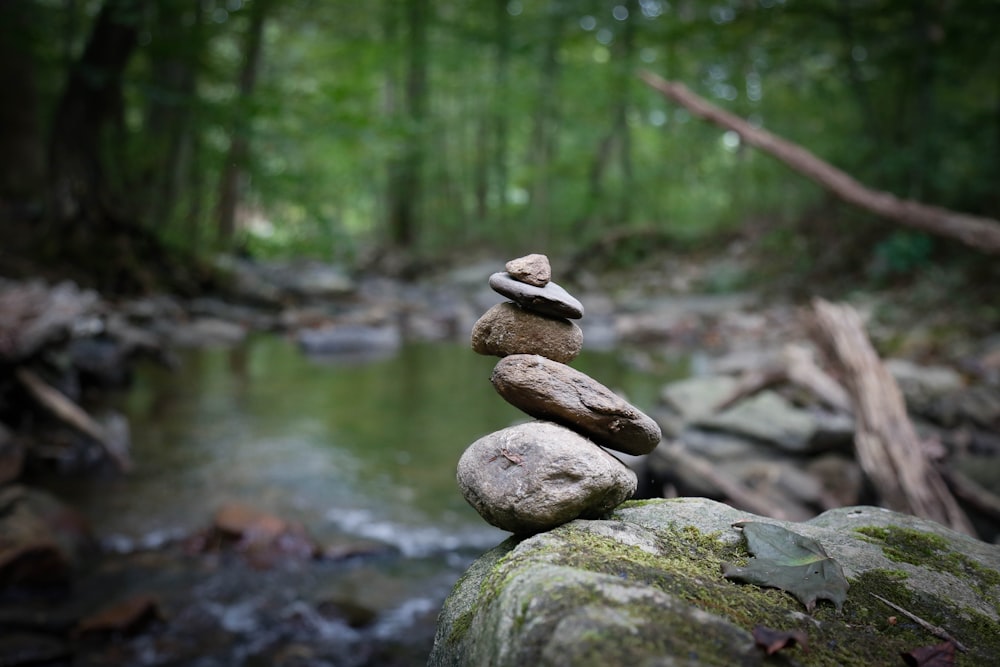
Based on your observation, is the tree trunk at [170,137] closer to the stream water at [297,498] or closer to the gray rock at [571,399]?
the stream water at [297,498]

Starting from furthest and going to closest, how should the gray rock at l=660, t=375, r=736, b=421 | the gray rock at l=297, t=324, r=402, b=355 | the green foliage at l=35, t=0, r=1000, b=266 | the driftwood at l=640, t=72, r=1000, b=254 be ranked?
the gray rock at l=297, t=324, r=402, b=355 < the green foliage at l=35, t=0, r=1000, b=266 < the driftwood at l=640, t=72, r=1000, b=254 < the gray rock at l=660, t=375, r=736, b=421

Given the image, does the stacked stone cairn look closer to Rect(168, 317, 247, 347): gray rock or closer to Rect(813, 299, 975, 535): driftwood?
Rect(813, 299, 975, 535): driftwood

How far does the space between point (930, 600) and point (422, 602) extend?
Result: 3.37 m

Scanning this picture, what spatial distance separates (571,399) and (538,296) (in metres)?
0.33

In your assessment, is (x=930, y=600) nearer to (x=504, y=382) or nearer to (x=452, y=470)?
(x=504, y=382)

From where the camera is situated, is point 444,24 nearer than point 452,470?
No

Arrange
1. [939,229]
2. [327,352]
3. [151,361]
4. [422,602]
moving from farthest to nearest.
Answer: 1. [327,352]
2. [151,361]
3. [939,229]
4. [422,602]

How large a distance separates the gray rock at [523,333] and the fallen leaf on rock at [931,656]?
1238 mm

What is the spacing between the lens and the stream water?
4.13m

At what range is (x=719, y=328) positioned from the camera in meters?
13.8

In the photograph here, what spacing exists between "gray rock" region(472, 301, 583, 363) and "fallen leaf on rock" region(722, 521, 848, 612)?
0.81m

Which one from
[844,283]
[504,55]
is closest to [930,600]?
[844,283]

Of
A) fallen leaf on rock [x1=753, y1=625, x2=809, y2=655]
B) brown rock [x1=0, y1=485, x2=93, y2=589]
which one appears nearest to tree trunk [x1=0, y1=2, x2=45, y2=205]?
brown rock [x1=0, y1=485, x2=93, y2=589]

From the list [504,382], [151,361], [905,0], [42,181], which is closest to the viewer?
[504,382]
